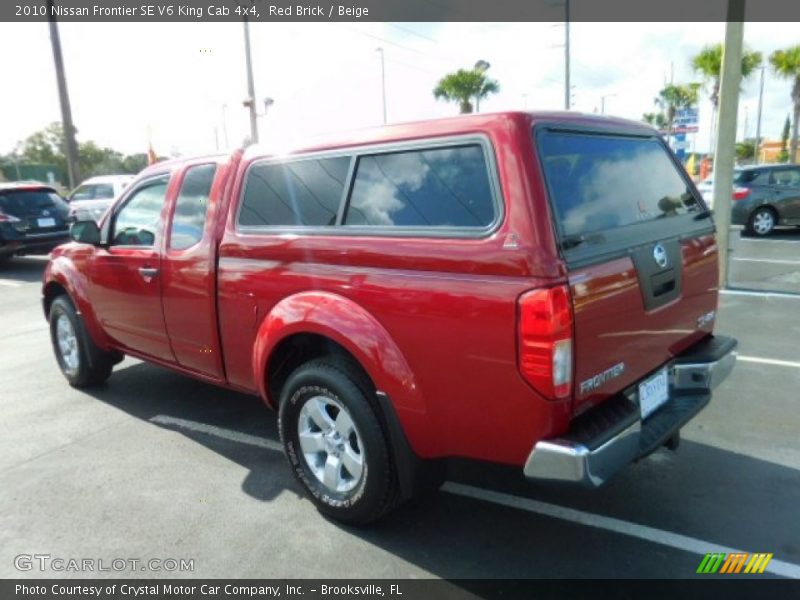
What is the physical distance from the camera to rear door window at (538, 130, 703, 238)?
262cm

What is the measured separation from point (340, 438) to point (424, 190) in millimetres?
1320

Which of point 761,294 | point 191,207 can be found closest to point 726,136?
point 761,294

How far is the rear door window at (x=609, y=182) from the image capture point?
262 centimetres

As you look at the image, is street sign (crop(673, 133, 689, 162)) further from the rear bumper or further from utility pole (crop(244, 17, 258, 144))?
the rear bumper

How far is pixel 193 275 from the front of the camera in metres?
3.87

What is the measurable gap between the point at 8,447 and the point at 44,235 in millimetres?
9156

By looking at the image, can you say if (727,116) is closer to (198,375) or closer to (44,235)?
(198,375)

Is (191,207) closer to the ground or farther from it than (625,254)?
farther from it

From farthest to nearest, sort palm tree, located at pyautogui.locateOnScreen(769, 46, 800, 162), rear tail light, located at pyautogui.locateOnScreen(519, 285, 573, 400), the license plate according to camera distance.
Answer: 1. palm tree, located at pyautogui.locateOnScreen(769, 46, 800, 162)
2. the license plate
3. rear tail light, located at pyautogui.locateOnScreen(519, 285, 573, 400)

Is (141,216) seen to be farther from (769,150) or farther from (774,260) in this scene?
(769,150)

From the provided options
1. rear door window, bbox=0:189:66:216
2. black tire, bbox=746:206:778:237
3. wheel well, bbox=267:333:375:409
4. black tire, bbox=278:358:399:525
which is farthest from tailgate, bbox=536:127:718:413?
rear door window, bbox=0:189:66:216

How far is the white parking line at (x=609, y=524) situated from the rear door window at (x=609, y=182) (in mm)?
1491

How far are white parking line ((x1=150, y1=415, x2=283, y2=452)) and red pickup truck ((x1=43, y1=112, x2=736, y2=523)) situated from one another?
1.84 ft

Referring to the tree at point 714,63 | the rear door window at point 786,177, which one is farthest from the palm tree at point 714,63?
the rear door window at point 786,177
